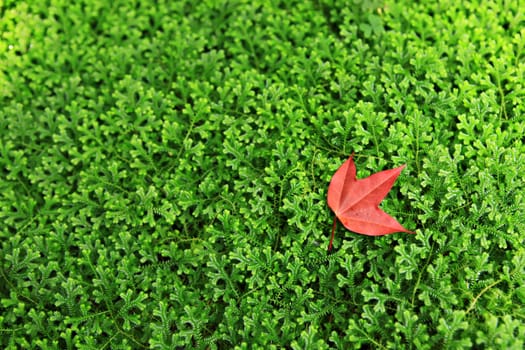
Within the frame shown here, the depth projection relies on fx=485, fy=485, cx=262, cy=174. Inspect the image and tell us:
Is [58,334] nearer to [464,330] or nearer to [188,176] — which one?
[188,176]

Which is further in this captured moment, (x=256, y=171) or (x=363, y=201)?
(x=256, y=171)

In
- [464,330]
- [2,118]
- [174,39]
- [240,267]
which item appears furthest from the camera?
[174,39]

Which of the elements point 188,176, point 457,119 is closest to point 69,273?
point 188,176
